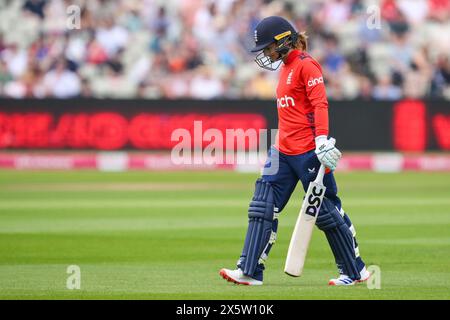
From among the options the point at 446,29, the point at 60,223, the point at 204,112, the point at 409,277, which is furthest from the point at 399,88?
the point at 409,277

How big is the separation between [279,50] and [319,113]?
0.53 meters

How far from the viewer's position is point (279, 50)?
7672 millimetres

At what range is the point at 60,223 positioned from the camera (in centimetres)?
1239

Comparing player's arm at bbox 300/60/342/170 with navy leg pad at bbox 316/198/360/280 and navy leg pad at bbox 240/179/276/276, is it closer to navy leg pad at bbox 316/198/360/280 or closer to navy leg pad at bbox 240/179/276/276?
navy leg pad at bbox 316/198/360/280

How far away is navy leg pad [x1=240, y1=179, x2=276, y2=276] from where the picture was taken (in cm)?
766

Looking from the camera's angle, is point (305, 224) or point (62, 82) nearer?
point (305, 224)

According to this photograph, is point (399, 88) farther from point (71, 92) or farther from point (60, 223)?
point (60, 223)

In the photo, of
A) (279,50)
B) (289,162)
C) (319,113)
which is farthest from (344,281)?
(279,50)

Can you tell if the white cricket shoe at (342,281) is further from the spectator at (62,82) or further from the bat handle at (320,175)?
the spectator at (62,82)

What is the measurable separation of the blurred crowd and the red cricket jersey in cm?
1346

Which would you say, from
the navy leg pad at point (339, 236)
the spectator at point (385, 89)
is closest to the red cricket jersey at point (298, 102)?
the navy leg pad at point (339, 236)

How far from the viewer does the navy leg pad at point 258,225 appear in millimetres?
7656

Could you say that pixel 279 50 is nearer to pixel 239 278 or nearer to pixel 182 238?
pixel 239 278
